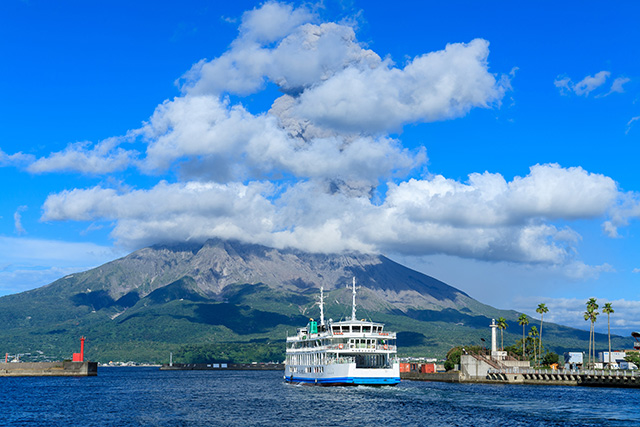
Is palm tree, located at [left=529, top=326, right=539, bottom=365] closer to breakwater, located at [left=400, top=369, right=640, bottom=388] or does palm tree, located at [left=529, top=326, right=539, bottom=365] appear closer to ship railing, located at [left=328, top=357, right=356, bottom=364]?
breakwater, located at [left=400, top=369, right=640, bottom=388]

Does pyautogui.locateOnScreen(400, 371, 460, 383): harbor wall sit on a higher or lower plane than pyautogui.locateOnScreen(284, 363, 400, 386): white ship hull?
lower

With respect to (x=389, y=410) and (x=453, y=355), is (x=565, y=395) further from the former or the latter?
(x=453, y=355)

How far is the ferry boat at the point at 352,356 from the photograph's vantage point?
370 feet

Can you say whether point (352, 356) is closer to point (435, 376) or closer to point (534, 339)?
point (435, 376)

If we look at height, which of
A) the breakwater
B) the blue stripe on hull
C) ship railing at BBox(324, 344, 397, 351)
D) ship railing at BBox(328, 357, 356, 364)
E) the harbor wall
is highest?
ship railing at BBox(324, 344, 397, 351)

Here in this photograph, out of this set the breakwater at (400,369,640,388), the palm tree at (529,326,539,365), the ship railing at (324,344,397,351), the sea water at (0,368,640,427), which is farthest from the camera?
the palm tree at (529,326,539,365)

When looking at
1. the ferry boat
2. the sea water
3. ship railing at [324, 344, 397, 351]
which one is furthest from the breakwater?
ship railing at [324, 344, 397, 351]

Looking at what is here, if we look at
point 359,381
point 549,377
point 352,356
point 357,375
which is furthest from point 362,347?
point 549,377

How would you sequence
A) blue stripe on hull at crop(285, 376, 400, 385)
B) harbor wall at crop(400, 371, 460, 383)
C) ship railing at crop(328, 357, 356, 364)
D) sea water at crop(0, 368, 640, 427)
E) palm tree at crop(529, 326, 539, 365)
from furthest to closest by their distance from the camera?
1. palm tree at crop(529, 326, 539, 365)
2. harbor wall at crop(400, 371, 460, 383)
3. ship railing at crop(328, 357, 356, 364)
4. blue stripe on hull at crop(285, 376, 400, 385)
5. sea water at crop(0, 368, 640, 427)

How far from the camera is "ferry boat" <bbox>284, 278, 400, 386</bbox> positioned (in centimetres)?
11281

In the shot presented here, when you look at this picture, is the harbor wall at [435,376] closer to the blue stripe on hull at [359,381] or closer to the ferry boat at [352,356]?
the ferry boat at [352,356]

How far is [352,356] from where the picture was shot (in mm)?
118688

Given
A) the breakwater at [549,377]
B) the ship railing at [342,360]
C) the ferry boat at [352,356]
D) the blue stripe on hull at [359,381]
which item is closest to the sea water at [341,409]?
the blue stripe on hull at [359,381]

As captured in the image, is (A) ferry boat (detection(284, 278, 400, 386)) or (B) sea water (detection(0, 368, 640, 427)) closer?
(B) sea water (detection(0, 368, 640, 427))
